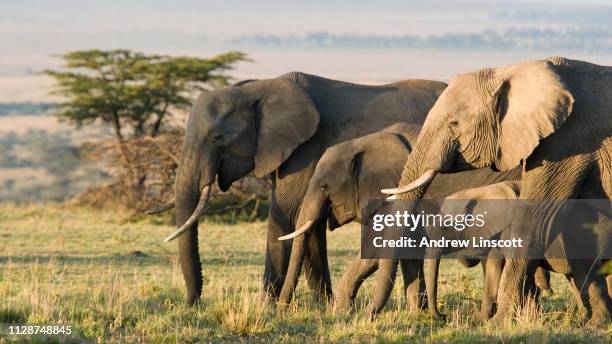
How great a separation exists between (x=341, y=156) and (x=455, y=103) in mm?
1585

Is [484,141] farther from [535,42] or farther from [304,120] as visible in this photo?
[535,42]

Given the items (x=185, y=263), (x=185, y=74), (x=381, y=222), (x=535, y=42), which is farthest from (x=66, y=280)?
(x=535, y=42)

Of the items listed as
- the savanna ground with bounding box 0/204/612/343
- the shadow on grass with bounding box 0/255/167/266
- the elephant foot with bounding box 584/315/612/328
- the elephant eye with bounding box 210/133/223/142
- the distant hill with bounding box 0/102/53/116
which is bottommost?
the distant hill with bounding box 0/102/53/116

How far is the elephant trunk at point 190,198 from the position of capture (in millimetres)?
12047

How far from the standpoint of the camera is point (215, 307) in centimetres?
1096

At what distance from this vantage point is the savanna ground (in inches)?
385

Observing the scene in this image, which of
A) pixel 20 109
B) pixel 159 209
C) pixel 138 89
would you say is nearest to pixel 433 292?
pixel 159 209

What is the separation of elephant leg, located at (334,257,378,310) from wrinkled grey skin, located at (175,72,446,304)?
878 mm

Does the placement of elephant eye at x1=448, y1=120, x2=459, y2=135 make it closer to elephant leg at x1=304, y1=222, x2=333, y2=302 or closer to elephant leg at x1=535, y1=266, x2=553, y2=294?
elephant leg at x1=304, y1=222, x2=333, y2=302

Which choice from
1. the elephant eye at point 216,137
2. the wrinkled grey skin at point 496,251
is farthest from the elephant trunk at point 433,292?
the elephant eye at point 216,137

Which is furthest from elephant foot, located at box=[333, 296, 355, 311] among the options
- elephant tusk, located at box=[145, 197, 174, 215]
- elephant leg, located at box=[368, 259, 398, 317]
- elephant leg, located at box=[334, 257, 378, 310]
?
elephant tusk, located at box=[145, 197, 174, 215]

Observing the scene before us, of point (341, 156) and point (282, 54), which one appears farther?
point (282, 54)

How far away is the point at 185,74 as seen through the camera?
32.8m

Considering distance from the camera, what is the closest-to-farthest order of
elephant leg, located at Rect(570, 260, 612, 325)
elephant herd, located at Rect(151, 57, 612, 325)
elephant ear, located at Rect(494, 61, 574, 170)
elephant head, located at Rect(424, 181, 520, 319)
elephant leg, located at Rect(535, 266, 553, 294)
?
elephant ear, located at Rect(494, 61, 574, 170)
elephant herd, located at Rect(151, 57, 612, 325)
elephant leg, located at Rect(570, 260, 612, 325)
elephant head, located at Rect(424, 181, 520, 319)
elephant leg, located at Rect(535, 266, 553, 294)
